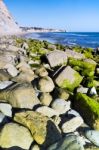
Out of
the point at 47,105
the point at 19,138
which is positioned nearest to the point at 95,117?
the point at 47,105

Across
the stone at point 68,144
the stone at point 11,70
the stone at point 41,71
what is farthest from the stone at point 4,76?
the stone at point 68,144

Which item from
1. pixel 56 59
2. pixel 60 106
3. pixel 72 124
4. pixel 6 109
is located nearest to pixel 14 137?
pixel 6 109

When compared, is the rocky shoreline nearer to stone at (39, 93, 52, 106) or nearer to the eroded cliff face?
stone at (39, 93, 52, 106)

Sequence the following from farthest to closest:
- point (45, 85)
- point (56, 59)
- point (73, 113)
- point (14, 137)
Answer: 1. point (56, 59)
2. point (45, 85)
3. point (73, 113)
4. point (14, 137)

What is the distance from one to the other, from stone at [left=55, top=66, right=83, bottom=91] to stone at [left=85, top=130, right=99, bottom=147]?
3273mm

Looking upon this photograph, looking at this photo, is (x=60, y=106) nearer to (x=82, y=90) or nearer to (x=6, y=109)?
(x=6, y=109)

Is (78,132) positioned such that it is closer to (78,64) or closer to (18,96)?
(18,96)

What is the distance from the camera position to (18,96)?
A: 8258 millimetres

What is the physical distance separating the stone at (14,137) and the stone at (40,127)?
14 centimetres

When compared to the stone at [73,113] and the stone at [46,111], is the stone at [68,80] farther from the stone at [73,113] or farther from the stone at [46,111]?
the stone at [46,111]

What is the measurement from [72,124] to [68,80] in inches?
116

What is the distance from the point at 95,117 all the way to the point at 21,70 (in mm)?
4300

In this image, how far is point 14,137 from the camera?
685 centimetres

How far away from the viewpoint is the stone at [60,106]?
28.0 ft
